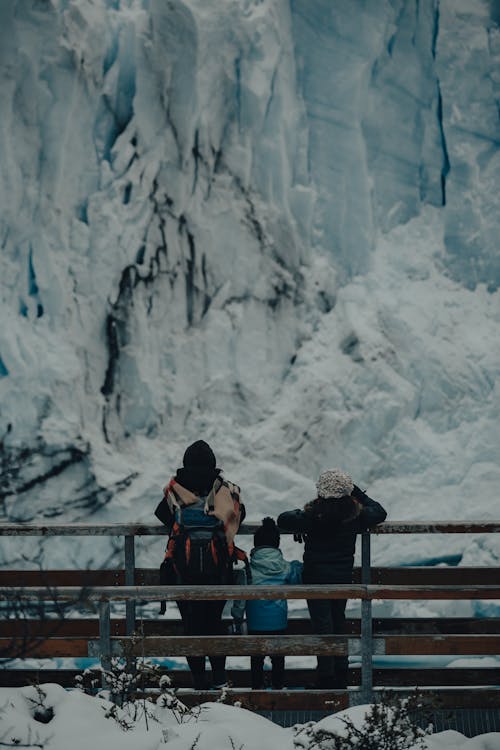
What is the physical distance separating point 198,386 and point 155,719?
23.3 ft

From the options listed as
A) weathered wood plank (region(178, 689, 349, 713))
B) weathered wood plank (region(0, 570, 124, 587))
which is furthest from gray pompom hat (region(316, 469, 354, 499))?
weathered wood plank (region(0, 570, 124, 587))

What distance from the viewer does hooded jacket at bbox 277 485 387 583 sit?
13.0 ft

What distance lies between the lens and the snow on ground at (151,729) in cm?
306

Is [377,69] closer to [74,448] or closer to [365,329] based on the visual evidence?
[365,329]

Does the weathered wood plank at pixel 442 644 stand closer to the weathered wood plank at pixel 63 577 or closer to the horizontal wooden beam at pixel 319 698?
the horizontal wooden beam at pixel 319 698

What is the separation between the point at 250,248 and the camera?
11047mm

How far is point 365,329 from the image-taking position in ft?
36.1

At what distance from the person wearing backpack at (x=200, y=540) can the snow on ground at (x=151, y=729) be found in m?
0.45

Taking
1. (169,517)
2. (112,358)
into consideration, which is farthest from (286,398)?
(169,517)

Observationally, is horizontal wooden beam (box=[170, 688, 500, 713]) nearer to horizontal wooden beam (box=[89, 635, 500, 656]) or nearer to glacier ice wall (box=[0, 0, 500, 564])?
horizontal wooden beam (box=[89, 635, 500, 656])

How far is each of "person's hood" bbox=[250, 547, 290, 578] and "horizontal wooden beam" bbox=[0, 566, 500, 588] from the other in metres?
0.52

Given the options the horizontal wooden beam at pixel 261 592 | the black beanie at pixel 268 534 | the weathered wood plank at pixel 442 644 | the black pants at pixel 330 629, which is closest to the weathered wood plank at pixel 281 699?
the black pants at pixel 330 629

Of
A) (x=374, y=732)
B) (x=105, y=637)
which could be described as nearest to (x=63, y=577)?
(x=105, y=637)

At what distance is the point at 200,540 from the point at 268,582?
369 millimetres
